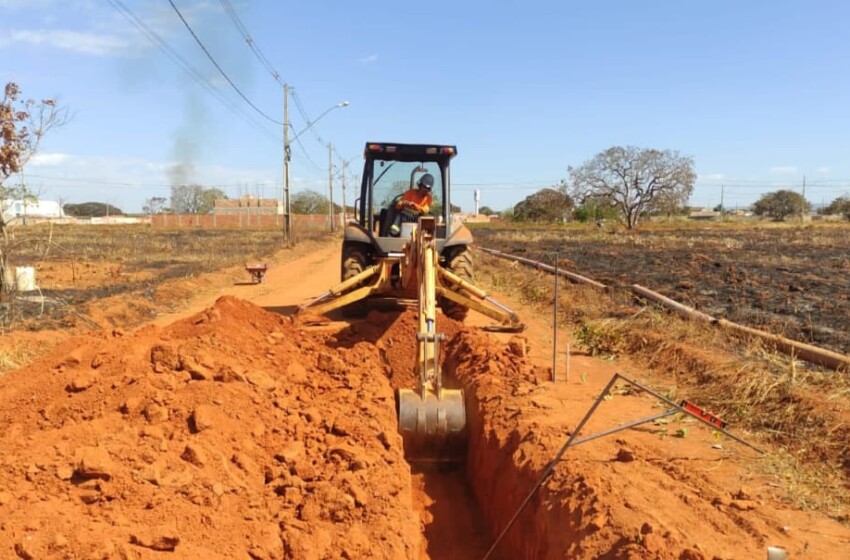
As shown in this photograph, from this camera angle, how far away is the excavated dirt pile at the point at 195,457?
3818 millimetres

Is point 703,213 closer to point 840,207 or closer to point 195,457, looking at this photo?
point 840,207

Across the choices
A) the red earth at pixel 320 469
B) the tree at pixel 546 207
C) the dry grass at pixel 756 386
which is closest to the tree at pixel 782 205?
the tree at pixel 546 207

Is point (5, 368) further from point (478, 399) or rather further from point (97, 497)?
point (478, 399)

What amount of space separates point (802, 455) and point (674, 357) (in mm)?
3155

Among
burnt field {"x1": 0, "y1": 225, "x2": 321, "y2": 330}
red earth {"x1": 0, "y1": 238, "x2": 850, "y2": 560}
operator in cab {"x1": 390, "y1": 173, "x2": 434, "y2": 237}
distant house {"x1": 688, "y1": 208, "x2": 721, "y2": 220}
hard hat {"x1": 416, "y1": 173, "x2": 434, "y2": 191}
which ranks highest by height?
distant house {"x1": 688, "y1": 208, "x2": 721, "y2": 220}

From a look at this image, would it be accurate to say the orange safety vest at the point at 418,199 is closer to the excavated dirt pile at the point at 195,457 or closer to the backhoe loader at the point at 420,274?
the backhoe loader at the point at 420,274

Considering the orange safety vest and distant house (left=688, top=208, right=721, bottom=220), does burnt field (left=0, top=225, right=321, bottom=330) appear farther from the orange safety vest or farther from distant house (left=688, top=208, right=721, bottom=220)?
distant house (left=688, top=208, right=721, bottom=220)

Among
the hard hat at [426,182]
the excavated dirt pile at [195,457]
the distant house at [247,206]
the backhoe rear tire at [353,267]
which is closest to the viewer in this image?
the excavated dirt pile at [195,457]

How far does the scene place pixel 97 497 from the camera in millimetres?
3969

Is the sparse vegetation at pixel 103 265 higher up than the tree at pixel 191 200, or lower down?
lower down

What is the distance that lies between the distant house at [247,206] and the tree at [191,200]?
64.2 ft

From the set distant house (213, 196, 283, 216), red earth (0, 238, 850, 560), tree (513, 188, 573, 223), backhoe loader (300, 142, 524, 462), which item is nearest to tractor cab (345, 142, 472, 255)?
backhoe loader (300, 142, 524, 462)

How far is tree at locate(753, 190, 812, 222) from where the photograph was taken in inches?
3364

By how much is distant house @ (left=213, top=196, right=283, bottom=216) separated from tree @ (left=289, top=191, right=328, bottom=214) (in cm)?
1699
